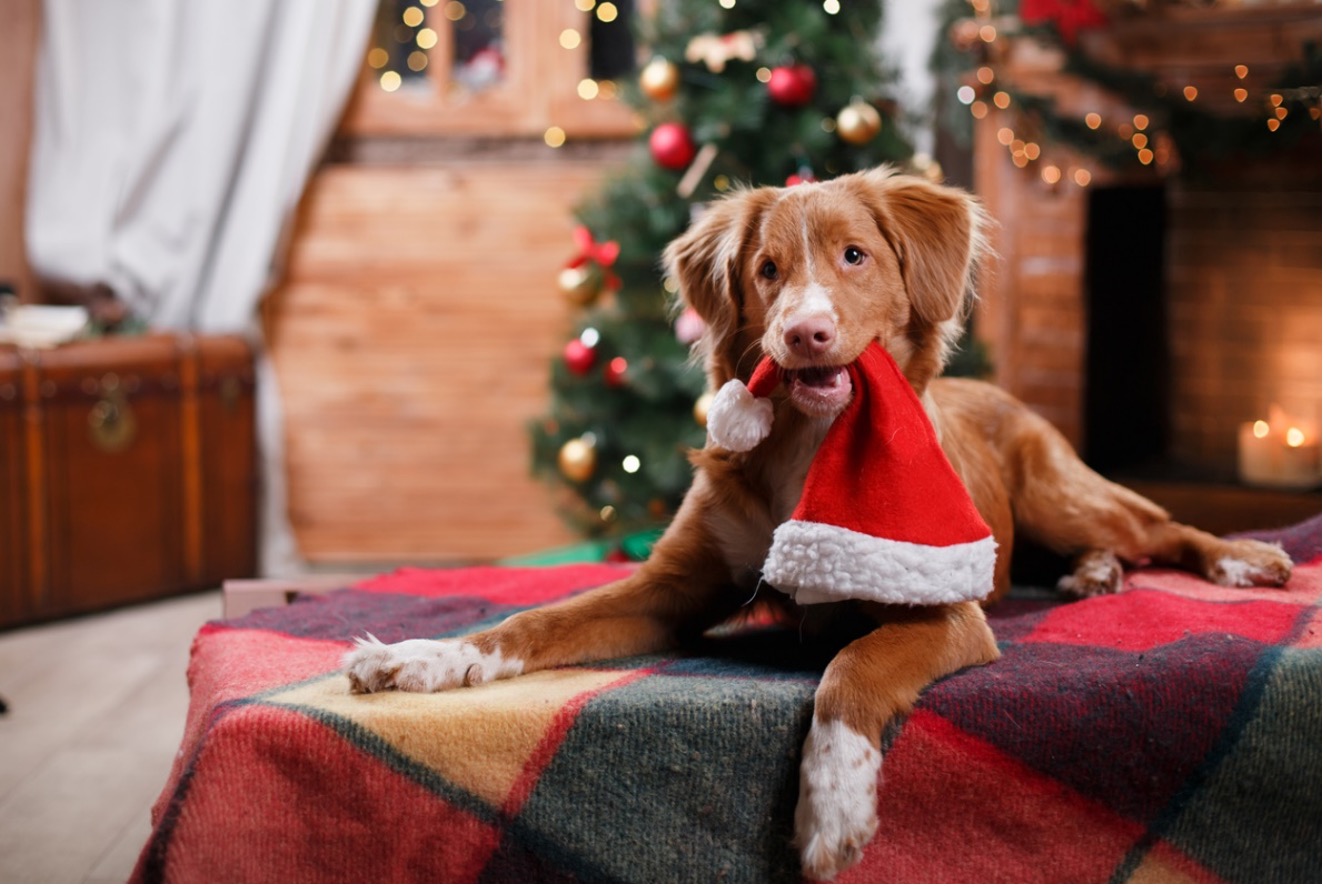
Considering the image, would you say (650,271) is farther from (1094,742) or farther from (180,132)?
(1094,742)

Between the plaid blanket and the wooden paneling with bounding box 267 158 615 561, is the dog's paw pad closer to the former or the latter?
the plaid blanket

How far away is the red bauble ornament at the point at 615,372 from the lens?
3699 mm

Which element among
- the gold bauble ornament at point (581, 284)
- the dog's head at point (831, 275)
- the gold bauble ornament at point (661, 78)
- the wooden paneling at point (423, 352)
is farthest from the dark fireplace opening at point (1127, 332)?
the dog's head at point (831, 275)

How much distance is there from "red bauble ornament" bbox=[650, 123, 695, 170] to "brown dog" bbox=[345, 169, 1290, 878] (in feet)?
5.96

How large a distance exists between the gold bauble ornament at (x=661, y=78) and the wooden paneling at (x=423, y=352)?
29.9 inches

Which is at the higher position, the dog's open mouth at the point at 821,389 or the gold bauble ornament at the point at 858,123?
the gold bauble ornament at the point at 858,123

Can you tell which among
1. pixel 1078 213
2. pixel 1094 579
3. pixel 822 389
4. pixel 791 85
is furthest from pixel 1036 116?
pixel 822 389

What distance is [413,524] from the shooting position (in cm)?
450

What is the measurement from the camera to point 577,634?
62.0 inches

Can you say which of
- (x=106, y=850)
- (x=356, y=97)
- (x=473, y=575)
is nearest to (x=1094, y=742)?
(x=473, y=575)

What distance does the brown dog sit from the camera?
4.41 feet

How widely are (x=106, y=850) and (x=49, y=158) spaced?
290cm

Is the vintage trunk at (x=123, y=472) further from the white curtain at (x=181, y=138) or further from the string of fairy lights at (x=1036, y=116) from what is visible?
the string of fairy lights at (x=1036, y=116)

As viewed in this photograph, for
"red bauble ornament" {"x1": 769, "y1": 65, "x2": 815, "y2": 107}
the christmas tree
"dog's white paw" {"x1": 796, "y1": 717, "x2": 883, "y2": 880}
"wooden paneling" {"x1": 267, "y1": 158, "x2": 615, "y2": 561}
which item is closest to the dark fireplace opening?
the christmas tree
